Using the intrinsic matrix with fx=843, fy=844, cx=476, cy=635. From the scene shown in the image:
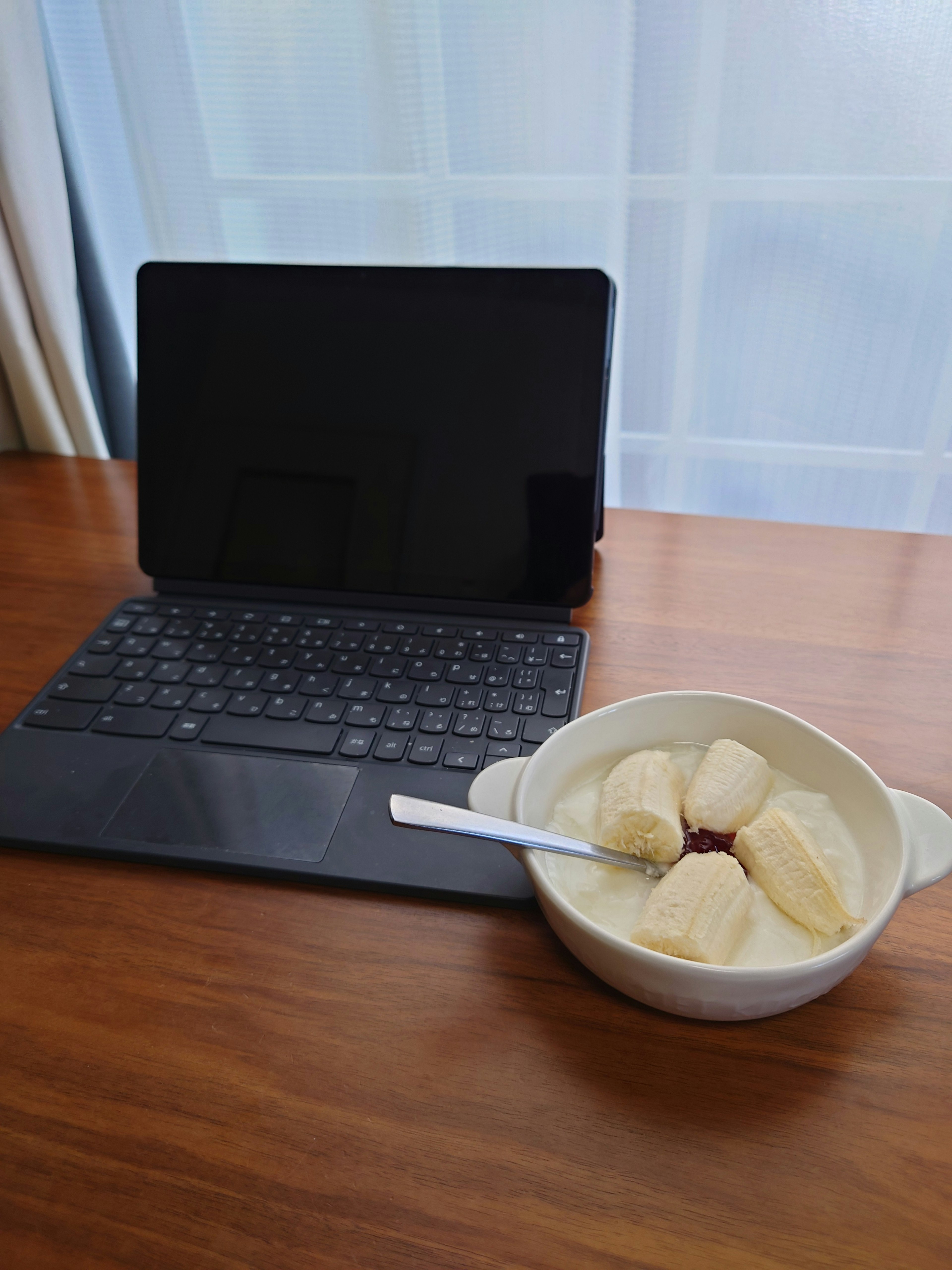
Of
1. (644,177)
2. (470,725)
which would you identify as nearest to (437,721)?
(470,725)

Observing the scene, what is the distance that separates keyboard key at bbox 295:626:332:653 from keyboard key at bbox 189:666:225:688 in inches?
2.2

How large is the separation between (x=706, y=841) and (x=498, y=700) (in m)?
0.18

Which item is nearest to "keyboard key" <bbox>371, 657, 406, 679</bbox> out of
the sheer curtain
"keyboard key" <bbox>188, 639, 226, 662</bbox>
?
"keyboard key" <bbox>188, 639, 226, 662</bbox>

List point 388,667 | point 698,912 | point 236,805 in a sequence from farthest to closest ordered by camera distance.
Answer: point 388,667 < point 236,805 < point 698,912

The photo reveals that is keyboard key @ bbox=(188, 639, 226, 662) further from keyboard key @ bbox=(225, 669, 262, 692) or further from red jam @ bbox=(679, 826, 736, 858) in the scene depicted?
red jam @ bbox=(679, 826, 736, 858)

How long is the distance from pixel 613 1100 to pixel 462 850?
0.44 feet

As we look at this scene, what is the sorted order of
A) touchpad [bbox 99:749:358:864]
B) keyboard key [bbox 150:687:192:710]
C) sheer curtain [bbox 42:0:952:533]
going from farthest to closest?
sheer curtain [bbox 42:0:952:533]
keyboard key [bbox 150:687:192:710]
touchpad [bbox 99:749:358:864]

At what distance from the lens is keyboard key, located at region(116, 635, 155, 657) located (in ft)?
1.92

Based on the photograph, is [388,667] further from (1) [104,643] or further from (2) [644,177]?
(2) [644,177]

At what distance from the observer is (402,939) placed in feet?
1.27

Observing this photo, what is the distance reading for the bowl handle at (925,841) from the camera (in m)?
0.33

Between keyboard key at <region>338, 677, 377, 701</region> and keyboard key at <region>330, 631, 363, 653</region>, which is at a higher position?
keyboard key at <region>338, 677, 377, 701</region>

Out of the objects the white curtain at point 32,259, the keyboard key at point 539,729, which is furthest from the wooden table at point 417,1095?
the white curtain at point 32,259

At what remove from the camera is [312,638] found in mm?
594
